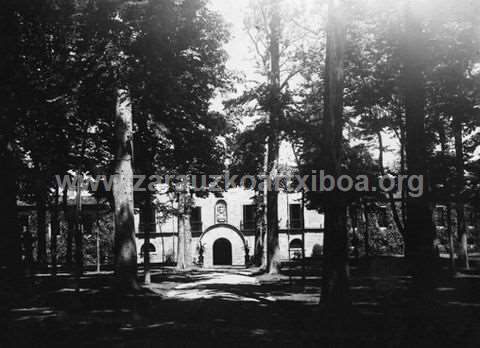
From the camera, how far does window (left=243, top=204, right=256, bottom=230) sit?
51781 mm

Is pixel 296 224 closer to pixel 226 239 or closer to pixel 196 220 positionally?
pixel 226 239

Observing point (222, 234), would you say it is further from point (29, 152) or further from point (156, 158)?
point (29, 152)

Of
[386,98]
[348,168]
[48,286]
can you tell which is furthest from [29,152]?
[348,168]

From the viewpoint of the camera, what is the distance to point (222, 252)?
53.1 m

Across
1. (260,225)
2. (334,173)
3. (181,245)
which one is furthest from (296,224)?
(334,173)

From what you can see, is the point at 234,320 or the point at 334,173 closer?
the point at 234,320

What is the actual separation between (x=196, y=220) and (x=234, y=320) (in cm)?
4244

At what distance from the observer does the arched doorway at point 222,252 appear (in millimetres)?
52688

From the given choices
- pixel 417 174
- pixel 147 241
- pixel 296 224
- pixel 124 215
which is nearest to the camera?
pixel 417 174

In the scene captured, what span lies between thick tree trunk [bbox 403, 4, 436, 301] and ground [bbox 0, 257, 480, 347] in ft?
1.47

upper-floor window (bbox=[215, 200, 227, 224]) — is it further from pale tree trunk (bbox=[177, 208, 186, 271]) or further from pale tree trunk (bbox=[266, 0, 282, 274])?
pale tree trunk (bbox=[266, 0, 282, 274])

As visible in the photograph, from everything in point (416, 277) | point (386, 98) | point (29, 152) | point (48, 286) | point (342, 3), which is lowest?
point (48, 286)

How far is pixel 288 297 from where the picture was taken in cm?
1521

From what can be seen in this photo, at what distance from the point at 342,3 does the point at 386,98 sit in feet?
18.3
